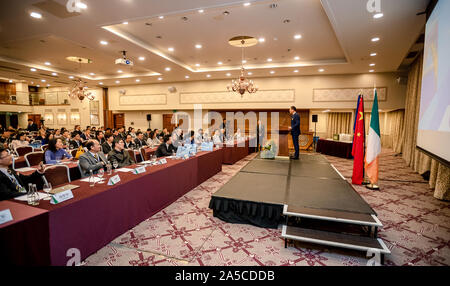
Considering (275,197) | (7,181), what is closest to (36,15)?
(7,181)

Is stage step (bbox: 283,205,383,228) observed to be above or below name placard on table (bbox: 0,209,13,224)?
below

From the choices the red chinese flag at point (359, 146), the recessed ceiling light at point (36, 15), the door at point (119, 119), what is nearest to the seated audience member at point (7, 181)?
the recessed ceiling light at point (36, 15)

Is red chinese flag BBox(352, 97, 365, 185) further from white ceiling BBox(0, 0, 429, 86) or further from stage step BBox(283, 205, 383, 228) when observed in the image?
stage step BBox(283, 205, 383, 228)

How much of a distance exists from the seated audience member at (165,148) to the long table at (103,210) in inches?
52.1

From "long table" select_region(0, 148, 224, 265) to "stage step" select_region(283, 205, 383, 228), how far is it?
6.96ft

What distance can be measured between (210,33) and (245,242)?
17.8 feet

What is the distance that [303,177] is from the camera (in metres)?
4.58

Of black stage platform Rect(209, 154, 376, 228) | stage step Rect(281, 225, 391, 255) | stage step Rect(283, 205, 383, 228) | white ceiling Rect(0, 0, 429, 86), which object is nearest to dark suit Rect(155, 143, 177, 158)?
black stage platform Rect(209, 154, 376, 228)

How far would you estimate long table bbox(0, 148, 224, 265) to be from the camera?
6.85ft

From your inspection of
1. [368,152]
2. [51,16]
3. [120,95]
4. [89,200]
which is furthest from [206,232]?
[120,95]

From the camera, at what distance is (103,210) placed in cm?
267

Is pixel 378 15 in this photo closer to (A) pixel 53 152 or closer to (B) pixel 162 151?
(B) pixel 162 151

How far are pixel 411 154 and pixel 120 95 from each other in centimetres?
1572

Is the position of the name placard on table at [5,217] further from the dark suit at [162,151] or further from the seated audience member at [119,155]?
the dark suit at [162,151]
